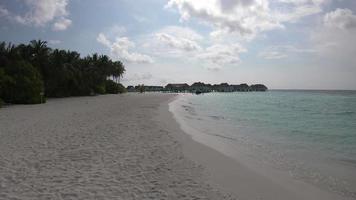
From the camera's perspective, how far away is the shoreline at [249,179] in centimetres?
647

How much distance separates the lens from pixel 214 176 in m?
7.51

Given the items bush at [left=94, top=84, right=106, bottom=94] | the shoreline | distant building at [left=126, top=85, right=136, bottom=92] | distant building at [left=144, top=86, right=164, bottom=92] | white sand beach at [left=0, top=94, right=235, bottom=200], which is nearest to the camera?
white sand beach at [left=0, top=94, right=235, bottom=200]

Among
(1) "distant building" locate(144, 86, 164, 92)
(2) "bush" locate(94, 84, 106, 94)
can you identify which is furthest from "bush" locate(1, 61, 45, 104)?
(1) "distant building" locate(144, 86, 164, 92)

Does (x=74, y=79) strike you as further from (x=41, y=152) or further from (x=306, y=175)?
(x=306, y=175)

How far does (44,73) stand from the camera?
4750 cm

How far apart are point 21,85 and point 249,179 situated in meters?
32.7

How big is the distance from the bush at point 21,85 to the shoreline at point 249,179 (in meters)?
29.2

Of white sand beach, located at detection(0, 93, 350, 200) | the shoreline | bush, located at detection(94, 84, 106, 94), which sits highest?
bush, located at detection(94, 84, 106, 94)

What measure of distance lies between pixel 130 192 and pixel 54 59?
4880 cm

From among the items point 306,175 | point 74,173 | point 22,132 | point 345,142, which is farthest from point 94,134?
point 345,142

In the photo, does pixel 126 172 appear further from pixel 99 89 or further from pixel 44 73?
pixel 99 89

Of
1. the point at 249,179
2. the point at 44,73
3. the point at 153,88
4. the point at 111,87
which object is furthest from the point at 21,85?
the point at 153,88

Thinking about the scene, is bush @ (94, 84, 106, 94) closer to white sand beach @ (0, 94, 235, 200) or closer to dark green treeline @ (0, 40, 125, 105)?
dark green treeline @ (0, 40, 125, 105)

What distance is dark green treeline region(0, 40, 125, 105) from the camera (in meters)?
34.1
